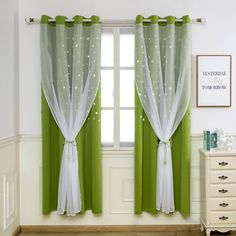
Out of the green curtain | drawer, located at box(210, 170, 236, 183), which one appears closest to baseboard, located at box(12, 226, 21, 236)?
the green curtain

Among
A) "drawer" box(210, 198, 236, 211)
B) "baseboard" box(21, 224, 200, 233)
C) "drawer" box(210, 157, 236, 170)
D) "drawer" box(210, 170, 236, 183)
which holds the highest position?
"drawer" box(210, 157, 236, 170)

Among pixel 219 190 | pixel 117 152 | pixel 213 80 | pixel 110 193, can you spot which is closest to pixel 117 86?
pixel 117 152

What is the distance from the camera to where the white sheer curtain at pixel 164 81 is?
375 centimetres

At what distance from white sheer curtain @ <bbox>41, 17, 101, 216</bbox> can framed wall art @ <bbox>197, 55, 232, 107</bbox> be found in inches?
41.6

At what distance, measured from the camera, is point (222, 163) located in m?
3.59

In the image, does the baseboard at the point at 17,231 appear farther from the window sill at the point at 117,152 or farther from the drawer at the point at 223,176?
the drawer at the point at 223,176

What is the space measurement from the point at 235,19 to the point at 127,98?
137 centimetres

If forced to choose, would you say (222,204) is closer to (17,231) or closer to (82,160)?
(82,160)

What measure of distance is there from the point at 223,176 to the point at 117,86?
1.38 meters

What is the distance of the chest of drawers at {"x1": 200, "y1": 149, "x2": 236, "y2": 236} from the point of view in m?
3.59

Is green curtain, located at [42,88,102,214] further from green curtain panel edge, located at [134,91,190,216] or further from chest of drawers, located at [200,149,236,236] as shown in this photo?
chest of drawers, located at [200,149,236,236]

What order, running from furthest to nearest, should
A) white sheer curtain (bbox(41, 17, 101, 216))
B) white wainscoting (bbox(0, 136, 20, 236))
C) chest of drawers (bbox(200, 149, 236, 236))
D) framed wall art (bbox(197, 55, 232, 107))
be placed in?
framed wall art (bbox(197, 55, 232, 107)) → white sheer curtain (bbox(41, 17, 101, 216)) → chest of drawers (bbox(200, 149, 236, 236)) → white wainscoting (bbox(0, 136, 20, 236))

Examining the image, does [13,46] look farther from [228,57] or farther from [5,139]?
[228,57]

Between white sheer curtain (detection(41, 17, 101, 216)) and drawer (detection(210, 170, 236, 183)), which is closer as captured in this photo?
drawer (detection(210, 170, 236, 183))
